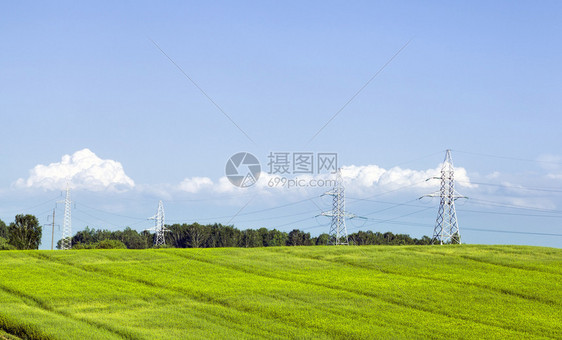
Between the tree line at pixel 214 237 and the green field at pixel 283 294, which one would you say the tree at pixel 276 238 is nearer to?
the tree line at pixel 214 237

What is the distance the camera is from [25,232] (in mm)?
106812

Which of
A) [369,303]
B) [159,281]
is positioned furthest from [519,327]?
[159,281]

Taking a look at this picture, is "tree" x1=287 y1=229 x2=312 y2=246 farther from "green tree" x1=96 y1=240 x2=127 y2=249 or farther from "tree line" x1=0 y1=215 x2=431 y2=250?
"green tree" x1=96 y1=240 x2=127 y2=249

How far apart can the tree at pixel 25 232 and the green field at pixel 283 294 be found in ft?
149

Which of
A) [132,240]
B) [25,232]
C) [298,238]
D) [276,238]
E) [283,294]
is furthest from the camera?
[298,238]

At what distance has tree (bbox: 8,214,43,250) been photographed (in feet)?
345

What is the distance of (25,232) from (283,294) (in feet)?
270

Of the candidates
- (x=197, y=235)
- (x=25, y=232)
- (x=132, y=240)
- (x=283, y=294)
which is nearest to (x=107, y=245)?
(x=25, y=232)

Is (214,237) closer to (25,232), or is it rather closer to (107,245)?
(107,245)

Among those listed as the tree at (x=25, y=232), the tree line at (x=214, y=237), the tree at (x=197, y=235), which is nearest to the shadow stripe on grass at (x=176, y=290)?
the tree at (x=25, y=232)

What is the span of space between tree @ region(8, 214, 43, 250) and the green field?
149ft

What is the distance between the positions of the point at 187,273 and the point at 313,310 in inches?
680

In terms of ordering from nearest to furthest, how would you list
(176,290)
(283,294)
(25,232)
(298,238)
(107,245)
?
(283,294) → (176,290) → (25,232) → (107,245) → (298,238)

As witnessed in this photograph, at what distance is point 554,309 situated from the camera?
125ft
